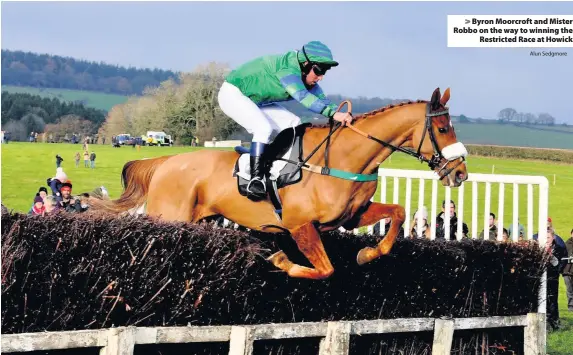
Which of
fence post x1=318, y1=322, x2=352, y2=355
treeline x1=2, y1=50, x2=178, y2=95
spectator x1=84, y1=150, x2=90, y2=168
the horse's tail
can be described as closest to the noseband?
fence post x1=318, y1=322, x2=352, y2=355

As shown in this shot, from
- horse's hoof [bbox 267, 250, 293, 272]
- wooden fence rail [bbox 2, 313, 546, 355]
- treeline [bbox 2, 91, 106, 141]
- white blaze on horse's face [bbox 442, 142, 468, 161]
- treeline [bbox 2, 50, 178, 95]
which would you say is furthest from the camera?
treeline [bbox 2, 50, 178, 95]

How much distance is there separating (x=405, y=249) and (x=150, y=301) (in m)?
2.53

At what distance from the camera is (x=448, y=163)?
6.16 m

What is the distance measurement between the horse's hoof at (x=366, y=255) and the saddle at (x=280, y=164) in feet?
2.06

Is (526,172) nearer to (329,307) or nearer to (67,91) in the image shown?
(329,307)

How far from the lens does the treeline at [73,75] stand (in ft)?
505

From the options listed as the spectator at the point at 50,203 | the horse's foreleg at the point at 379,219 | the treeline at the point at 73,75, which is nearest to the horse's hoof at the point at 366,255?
the horse's foreleg at the point at 379,219

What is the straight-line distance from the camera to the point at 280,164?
6383mm

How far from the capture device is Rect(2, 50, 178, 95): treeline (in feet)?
505

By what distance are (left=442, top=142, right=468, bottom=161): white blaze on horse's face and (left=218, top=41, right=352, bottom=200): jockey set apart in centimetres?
70

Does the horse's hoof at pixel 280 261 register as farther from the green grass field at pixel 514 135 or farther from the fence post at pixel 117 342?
the green grass field at pixel 514 135

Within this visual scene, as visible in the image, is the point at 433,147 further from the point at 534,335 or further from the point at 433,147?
the point at 534,335

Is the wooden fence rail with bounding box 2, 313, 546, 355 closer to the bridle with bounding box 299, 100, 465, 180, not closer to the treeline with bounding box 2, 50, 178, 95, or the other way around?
the bridle with bounding box 299, 100, 465, 180

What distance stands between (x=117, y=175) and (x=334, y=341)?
3542cm
